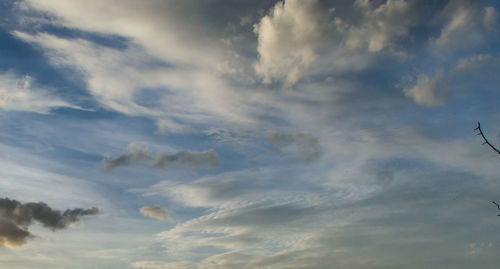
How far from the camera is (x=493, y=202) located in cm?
10131

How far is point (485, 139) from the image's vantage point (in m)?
93.0

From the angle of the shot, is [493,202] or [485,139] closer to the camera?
[485,139]

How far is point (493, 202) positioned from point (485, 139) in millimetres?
9792
